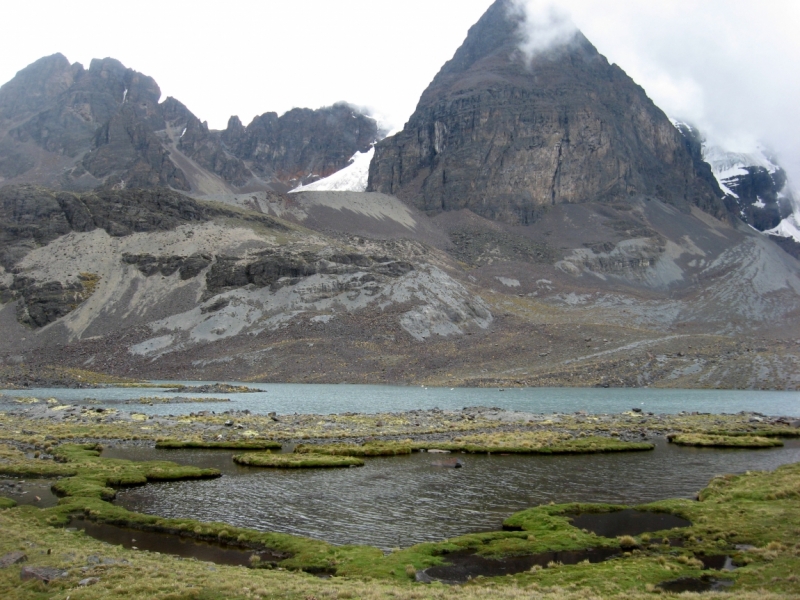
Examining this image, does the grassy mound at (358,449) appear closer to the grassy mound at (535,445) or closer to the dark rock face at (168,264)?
the grassy mound at (535,445)

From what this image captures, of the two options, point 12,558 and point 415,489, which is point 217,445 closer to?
point 415,489

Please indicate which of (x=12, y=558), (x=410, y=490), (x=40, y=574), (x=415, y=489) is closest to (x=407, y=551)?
(x=410, y=490)

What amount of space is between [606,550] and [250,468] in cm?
2517

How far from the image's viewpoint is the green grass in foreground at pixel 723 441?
53594mm

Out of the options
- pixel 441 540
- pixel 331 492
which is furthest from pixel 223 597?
pixel 331 492

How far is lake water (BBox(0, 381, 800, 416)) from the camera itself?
83.6 m

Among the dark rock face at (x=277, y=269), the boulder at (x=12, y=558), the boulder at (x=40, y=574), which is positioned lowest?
the boulder at (x=12, y=558)

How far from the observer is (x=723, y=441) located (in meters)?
54.6

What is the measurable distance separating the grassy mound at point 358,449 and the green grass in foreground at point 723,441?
24.9 m

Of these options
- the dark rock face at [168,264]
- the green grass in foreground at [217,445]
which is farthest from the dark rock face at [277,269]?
the green grass in foreground at [217,445]

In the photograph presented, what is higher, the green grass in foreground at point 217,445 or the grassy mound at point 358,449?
the grassy mound at point 358,449

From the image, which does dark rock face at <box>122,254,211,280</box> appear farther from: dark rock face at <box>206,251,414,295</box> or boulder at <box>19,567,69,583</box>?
boulder at <box>19,567,69,583</box>

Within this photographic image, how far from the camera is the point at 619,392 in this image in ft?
373

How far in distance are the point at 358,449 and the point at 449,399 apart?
2089 inches
